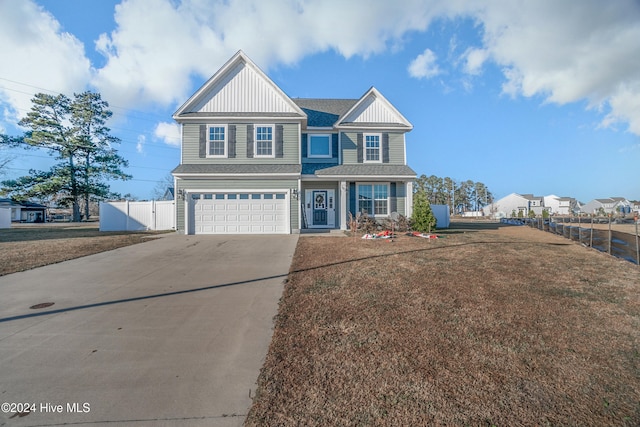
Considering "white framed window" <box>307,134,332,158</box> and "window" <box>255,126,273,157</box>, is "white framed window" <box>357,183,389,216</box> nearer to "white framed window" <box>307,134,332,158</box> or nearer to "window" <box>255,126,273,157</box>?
"white framed window" <box>307,134,332,158</box>

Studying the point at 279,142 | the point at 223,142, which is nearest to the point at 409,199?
the point at 279,142

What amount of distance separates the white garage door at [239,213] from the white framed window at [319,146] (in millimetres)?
3850

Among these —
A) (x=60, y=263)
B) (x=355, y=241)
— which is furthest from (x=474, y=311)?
(x=60, y=263)

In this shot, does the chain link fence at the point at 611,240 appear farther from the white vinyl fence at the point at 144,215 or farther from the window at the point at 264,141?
the white vinyl fence at the point at 144,215

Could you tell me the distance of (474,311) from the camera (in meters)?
4.41

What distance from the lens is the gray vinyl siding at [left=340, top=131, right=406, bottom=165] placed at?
1631 centimetres

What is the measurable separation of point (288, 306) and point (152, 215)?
18.0m

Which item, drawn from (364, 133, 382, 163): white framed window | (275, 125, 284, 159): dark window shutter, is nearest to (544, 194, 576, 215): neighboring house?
(364, 133, 382, 163): white framed window

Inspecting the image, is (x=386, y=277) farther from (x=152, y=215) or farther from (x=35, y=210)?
(x=35, y=210)

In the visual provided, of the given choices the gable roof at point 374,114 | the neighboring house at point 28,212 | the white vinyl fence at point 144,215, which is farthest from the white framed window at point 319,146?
the neighboring house at point 28,212

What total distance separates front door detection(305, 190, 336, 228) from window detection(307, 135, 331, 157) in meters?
2.24

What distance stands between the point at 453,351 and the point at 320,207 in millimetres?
13651

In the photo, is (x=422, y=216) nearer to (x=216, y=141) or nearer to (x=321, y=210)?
(x=321, y=210)

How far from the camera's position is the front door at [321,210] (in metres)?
16.6
